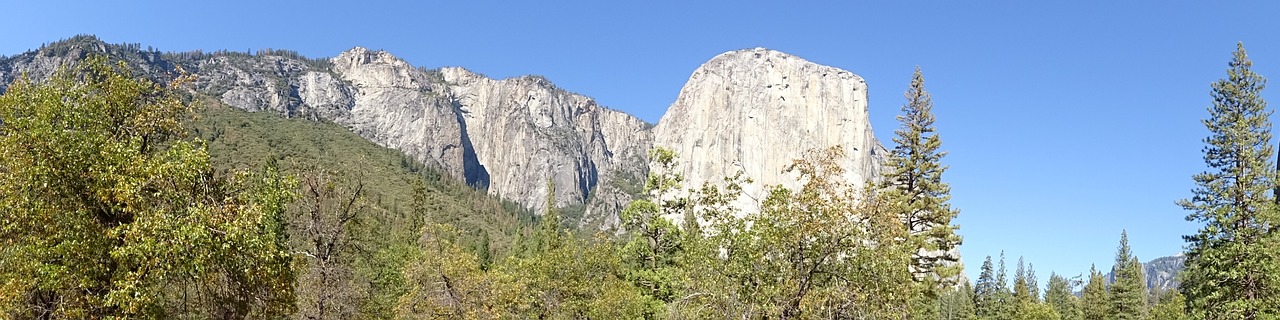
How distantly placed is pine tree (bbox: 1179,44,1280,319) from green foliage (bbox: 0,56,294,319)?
31947 millimetres

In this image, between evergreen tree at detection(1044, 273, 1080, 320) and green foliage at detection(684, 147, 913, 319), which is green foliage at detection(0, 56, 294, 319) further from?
evergreen tree at detection(1044, 273, 1080, 320)

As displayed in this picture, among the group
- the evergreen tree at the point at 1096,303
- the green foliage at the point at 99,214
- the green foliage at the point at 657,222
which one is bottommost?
the green foliage at the point at 99,214

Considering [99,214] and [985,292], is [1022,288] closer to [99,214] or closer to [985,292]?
[985,292]

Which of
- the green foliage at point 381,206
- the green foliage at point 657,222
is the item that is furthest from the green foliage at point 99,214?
the green foliage at point 657,222

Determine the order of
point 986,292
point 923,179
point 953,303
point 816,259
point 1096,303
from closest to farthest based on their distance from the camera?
point 816,259 < point 923,179 < point 1096,303 < point 986,292 < point 953,303

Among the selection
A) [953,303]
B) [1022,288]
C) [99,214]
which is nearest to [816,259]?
[99,214]

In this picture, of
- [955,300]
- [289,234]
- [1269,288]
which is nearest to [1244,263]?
[1269,288]

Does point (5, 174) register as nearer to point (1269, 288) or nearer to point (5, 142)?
point (5, 142)

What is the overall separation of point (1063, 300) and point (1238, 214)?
276 feet

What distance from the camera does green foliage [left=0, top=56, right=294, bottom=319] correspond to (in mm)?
12117

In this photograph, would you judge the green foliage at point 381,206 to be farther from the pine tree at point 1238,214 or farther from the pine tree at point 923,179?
the pine tree at point 1238,214

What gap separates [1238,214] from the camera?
27953 mm

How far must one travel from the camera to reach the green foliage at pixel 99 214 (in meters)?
12.1

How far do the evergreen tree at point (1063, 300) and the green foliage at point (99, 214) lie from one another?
82122 mm
